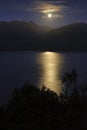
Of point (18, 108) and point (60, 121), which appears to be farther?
point (18, 108)

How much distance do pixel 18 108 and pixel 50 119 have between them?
5.61m

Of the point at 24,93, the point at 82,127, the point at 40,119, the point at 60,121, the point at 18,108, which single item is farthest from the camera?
the point at 24,93

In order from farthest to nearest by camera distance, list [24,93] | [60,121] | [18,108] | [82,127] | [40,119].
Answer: [24,93] < [18,108] < [40,119] < [60,121] < [82,127]

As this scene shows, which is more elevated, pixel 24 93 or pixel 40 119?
pixel 24 93

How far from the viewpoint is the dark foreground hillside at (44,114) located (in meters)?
23.0

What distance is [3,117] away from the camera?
90.0ft

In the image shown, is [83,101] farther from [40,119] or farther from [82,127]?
[82,127]

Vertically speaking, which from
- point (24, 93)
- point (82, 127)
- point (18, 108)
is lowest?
point (82, 127)

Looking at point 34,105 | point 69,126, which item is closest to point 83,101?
point 34,105

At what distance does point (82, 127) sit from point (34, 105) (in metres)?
9.23

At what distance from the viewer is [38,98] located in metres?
31.8

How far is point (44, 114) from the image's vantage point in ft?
92.3

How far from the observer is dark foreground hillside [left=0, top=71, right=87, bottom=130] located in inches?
907

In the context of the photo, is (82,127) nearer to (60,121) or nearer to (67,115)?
(60,121)
